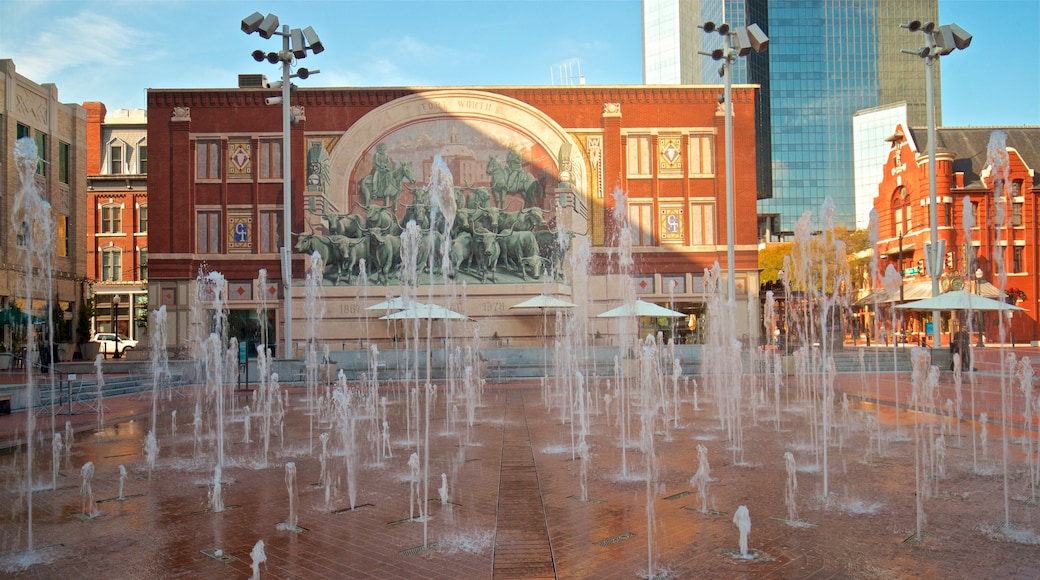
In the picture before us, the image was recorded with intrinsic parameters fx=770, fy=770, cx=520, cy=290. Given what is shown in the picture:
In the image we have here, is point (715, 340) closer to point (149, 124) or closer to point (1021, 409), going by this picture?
point (1021, 409)

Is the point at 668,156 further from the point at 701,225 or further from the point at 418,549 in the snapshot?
the point at 418,549

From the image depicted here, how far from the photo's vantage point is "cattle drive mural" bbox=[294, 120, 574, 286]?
32562 mm

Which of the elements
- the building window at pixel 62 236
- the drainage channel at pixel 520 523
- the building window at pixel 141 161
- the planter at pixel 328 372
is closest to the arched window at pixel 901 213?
the planter at pixel 328 372

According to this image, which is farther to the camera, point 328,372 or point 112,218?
point 112,218

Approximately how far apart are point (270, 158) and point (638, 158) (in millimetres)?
16197

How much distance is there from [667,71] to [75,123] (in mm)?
87885

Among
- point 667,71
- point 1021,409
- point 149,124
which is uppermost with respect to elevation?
point 667,71

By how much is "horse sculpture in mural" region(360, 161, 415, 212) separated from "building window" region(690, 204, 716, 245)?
487 inches

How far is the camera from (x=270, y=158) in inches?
1334

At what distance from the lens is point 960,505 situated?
7270 mm

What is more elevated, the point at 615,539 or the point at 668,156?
the point at 668,156

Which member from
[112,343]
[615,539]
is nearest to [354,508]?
[615,539]

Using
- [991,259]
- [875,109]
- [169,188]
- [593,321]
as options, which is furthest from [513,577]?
[875,109]

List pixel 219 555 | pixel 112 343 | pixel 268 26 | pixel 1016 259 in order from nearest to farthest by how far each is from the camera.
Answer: pixel 219 555, pixel 268 26, pixel 112 343, pixel 1016 259
